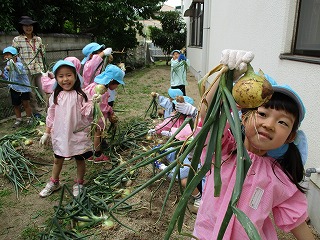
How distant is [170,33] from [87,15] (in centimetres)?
988

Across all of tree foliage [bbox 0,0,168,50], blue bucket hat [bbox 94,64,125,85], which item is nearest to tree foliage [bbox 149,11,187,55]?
tree foliage [bbox 0,0,168,50]

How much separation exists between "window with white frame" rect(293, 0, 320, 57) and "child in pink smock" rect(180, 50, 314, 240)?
4.44ft

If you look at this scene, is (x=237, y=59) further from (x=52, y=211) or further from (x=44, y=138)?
(x=44, y=138)

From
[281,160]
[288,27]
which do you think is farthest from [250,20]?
[281,160]

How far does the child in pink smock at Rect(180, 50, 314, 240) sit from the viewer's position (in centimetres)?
107

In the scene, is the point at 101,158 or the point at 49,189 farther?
the point at 101,158

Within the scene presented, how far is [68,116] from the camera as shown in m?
2.59

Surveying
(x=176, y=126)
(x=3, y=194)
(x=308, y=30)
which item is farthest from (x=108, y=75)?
(x=308, y=30)

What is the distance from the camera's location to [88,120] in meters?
2.75

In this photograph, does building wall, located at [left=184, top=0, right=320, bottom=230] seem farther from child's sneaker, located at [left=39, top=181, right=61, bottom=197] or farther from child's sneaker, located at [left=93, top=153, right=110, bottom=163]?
child's sneaker, located at [left=39, top=181, right=61, bottom=197]

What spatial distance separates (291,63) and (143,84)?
23.2 feet

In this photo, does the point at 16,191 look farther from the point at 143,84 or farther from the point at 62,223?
the point at 143,84

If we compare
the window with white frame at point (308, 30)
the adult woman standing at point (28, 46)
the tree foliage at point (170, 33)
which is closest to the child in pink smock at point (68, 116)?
the window with white frame at point (308, 30)

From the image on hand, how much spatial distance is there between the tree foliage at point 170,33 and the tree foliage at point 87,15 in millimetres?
4992
